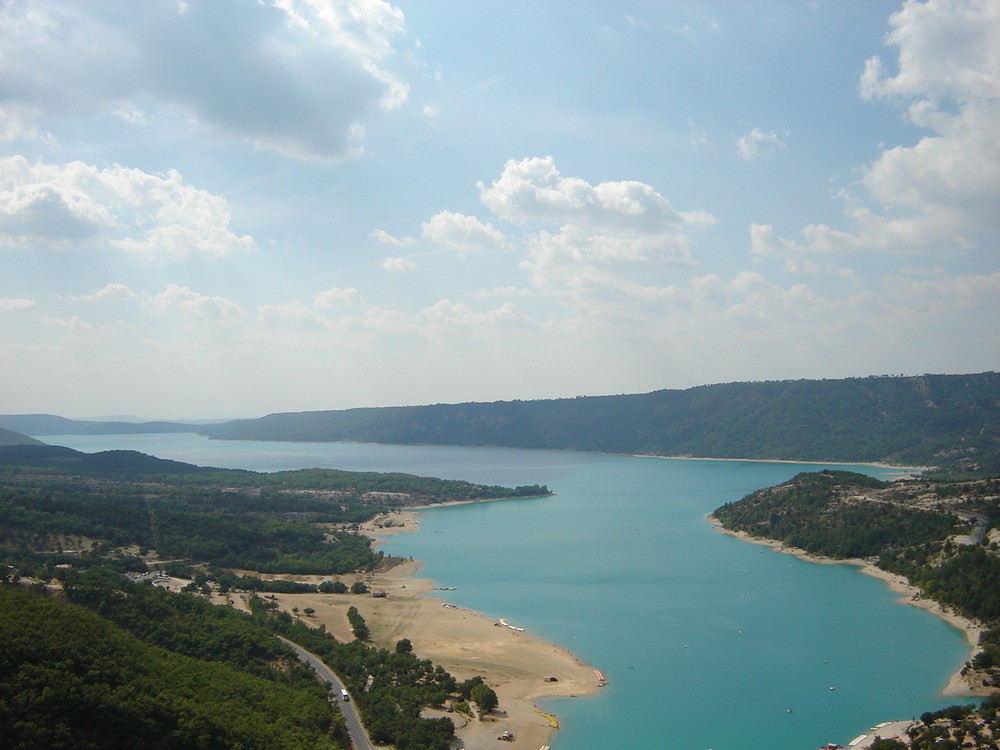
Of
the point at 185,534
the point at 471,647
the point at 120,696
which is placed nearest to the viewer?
the point at 120,696

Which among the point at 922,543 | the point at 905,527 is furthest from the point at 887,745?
the point at 905,527

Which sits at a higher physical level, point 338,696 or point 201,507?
point 201,507

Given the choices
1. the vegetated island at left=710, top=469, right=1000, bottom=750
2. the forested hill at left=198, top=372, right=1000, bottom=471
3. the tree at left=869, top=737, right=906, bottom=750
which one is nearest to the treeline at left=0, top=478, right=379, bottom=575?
the vegetated island at left=710, top=469, right=1000, bottom=750

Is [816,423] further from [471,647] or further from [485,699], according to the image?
[485,699]

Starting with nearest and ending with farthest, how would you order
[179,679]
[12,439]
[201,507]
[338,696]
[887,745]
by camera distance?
[887,745] < [179,679] < [338,696] < [201,507] < [12,439]

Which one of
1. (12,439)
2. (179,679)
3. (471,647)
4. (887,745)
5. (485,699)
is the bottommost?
(471,647)

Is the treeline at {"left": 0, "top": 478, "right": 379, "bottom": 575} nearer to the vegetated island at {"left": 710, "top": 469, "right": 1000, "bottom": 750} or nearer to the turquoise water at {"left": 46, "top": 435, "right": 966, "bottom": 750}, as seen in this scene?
the turquoise water at {"left": 46, "top": 435, "right": 966, "bottom": 750}
